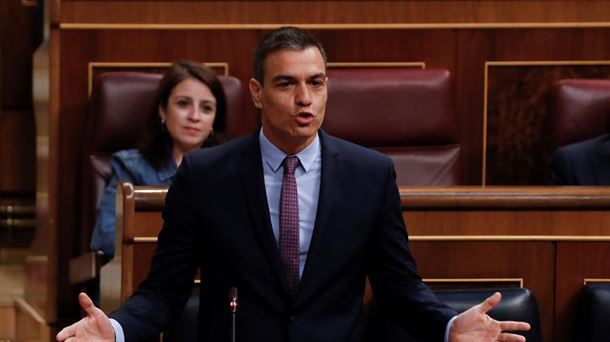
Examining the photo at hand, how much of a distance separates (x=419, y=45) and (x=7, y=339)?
669 mm

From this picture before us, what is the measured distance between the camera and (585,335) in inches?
45.7

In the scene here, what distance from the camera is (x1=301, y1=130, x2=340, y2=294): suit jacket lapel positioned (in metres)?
0.97

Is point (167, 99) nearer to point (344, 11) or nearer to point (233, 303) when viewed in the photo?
point (344, 11)

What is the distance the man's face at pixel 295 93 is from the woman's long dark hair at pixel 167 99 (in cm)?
55

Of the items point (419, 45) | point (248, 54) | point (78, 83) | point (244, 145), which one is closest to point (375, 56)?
point (419, 45)

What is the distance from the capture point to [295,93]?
3.20ft

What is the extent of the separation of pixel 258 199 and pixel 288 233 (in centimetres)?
3

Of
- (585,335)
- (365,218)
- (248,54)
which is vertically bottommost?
(585,335)

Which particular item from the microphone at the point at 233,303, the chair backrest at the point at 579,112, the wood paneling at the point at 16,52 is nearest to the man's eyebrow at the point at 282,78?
the microphone at the point at 233,303

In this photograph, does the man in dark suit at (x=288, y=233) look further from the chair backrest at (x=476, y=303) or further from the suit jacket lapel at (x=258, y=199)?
the chair backrest at (x=476, y=303)

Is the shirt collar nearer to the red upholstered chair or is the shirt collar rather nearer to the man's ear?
the man's ear

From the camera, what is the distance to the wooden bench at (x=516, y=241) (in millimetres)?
1185

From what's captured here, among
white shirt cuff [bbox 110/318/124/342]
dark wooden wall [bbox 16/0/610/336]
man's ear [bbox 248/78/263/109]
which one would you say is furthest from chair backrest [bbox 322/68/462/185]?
white shirt cuff [bbox 110/318/124/342]

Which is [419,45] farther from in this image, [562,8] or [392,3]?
[562,8]
